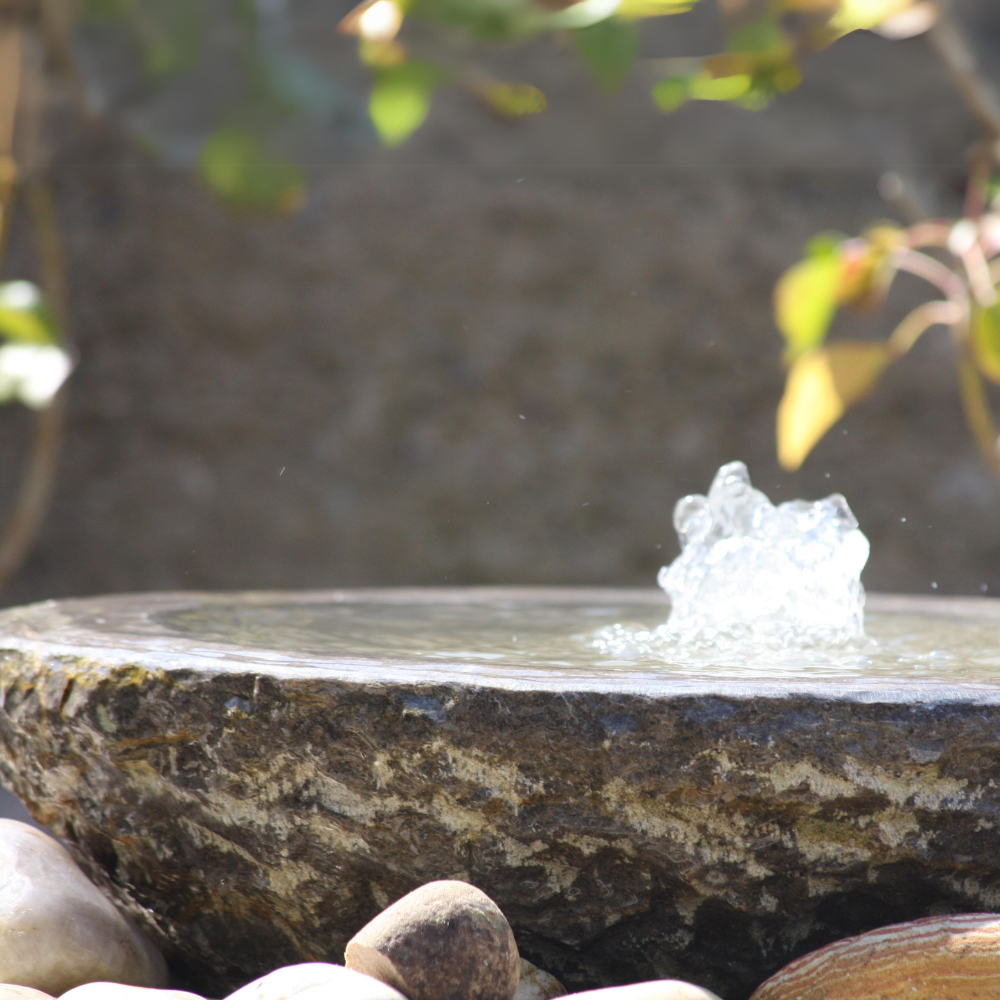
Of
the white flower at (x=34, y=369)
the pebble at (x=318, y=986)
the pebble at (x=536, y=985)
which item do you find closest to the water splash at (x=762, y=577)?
the pebble at (x=536, y=985)

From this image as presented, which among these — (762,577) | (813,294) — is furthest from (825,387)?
(762,577)

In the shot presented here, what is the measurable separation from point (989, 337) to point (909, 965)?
1486mm

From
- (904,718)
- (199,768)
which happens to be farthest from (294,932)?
(904,718)

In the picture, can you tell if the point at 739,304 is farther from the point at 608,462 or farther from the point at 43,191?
the point at 43,191

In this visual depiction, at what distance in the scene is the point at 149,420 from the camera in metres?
3.40

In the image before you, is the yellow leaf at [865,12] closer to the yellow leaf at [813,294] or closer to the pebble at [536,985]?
the yellow leaf at [813,294]

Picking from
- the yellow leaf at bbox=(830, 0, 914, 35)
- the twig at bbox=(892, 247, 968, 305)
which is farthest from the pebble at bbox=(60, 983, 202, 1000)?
the twig at bbox=(892, 247, 968, 305)

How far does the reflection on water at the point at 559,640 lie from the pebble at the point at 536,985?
0.24 metres

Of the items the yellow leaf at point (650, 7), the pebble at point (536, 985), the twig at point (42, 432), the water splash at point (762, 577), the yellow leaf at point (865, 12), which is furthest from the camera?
the twig at point (42, 432)

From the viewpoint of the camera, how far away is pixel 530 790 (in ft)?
2.69

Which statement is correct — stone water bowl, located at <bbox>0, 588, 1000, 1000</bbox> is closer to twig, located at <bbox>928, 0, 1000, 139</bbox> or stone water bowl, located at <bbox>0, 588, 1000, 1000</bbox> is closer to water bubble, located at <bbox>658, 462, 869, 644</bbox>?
water bubble, located at <bbox>658, 462, 869, 644</bbox>

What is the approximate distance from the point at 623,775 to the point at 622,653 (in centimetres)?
29

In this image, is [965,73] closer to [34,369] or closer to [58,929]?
[34,369]

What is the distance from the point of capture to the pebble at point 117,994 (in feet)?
2.72
